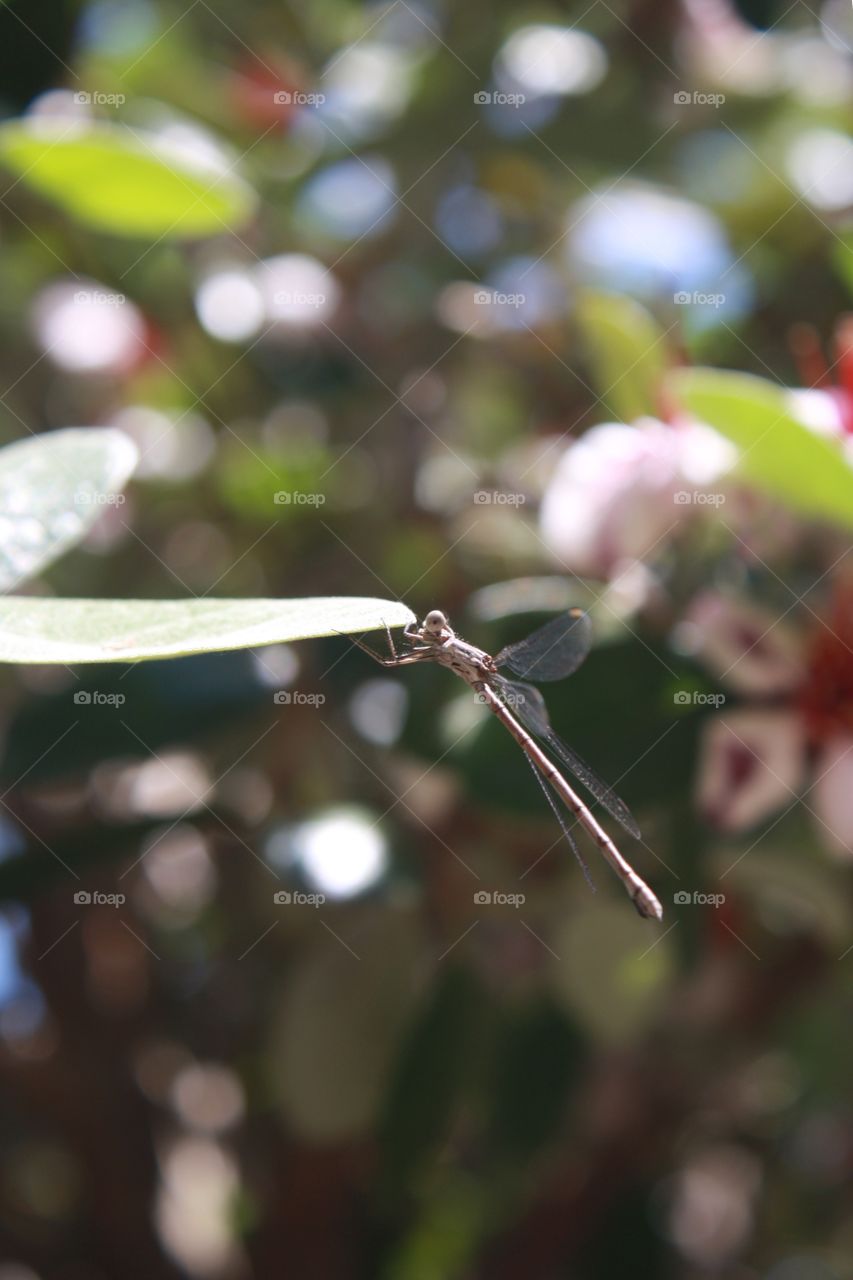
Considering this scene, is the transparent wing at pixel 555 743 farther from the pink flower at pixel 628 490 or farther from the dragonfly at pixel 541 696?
the pink flower at pixel 628 490

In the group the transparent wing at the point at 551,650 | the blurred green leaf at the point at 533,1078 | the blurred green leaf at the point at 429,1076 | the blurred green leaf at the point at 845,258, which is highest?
the blurred green leaf at the point at 845,258

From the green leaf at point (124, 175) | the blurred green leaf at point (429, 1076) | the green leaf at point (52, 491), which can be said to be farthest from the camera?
the blurred green leaf at point (429, 1076)

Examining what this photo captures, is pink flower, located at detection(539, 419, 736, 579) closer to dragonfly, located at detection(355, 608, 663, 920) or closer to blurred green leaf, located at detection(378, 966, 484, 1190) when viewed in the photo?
dragonfly, located at detection(355, 608, 663, 920)

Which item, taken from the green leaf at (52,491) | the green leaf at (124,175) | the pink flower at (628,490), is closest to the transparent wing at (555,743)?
the pink flower at (628,490)

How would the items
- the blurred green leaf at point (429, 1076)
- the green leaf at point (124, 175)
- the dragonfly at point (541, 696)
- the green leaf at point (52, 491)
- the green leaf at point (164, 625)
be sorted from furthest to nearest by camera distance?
the blurred green leaf at point (429, 1076), the green leaf at point (124, 175), the dragonfly at point (541, 696), the green leaf at point (52, 491), the green leaf at point (164, 625)

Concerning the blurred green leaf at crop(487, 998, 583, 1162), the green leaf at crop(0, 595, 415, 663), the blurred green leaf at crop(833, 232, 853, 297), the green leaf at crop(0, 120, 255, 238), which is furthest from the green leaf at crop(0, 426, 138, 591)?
the blurred green leaf at crop(487, 998, 583, 1162)

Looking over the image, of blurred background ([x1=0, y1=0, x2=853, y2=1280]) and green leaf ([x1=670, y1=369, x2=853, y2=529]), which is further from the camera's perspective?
blurred background ([x1=0, y1=0, x2=853, y2=1280])

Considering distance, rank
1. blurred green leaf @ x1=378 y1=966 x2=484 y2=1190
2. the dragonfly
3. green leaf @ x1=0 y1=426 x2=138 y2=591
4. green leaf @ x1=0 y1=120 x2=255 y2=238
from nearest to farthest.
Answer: green leaf @ x1=0 y1=426 x2=138 y2=591, the dragonfly, green leaf @ x1=0 y1=120 x2=255 y2=238, blurred green leaf @ x1=378 y1=966 x2=484 y2=1190

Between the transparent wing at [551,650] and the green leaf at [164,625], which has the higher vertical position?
the green leaf at [164,625]

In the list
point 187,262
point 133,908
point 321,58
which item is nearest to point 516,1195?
point 133,908
